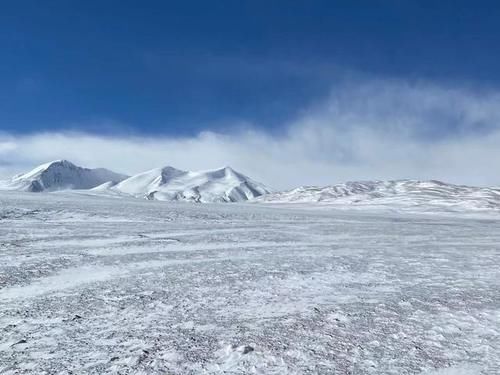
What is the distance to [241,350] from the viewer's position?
5.29 m

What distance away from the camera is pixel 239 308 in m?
7.12

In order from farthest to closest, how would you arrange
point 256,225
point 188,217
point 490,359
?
point 188,217 → point 256,225 → point 490,359

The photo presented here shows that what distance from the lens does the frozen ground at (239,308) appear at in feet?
16.5

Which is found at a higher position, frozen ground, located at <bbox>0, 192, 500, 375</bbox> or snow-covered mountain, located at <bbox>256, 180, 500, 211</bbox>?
snow-covered mountain, located at <bbox>256, 180, 500, 211</bbox>

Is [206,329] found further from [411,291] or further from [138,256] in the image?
[138,256]

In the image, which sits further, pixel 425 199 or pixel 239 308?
pixel 425 199

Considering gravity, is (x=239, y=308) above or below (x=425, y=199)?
below

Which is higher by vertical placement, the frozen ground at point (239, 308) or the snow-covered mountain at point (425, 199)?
the snow-covered mountain at point (425, 199)

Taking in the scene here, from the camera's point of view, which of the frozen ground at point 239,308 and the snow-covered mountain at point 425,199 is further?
the snow-covered mountain at point 425,199

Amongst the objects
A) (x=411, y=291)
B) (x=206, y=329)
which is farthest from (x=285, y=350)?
(x=411, y=291)

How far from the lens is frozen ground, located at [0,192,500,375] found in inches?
197

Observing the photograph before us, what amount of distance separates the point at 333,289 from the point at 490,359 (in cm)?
377

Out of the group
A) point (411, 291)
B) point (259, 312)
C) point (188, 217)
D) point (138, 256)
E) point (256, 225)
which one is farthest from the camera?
point (188, 217)

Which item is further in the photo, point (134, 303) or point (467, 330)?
point (134, 303)
